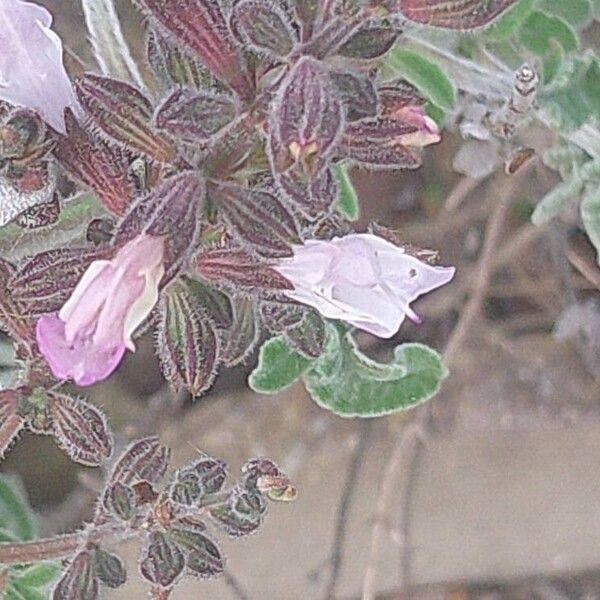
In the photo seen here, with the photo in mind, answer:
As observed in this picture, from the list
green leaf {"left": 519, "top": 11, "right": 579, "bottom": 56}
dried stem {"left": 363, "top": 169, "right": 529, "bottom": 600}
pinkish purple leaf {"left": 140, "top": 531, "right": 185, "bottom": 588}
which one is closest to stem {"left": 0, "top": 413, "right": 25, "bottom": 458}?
pinkish purple leaf {"left": 140, "top": 531, "right": 185, "bottom": 588}

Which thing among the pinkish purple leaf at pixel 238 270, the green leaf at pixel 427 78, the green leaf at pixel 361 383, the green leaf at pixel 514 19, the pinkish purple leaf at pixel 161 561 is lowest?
the green leaf at pixel 361 383

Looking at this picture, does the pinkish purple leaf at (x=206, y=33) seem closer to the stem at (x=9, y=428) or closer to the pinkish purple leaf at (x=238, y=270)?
the pinkish purple leaf at (x=238, y=270)

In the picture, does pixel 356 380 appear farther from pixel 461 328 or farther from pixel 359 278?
pixel 461 328

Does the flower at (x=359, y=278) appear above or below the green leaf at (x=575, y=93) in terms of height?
above

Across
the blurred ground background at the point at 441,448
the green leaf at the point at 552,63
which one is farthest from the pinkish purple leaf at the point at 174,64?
the blurred ground background at the point at 441,448

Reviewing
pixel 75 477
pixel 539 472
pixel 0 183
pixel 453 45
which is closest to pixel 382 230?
pixel 0 183

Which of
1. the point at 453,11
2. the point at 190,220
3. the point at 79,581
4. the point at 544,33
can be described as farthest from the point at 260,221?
the point at 544,33

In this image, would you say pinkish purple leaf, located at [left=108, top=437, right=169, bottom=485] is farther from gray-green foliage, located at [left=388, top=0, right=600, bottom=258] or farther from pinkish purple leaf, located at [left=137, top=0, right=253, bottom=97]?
gray-green foliage, located at [left=388, top=0, right=600, bottom=258]
